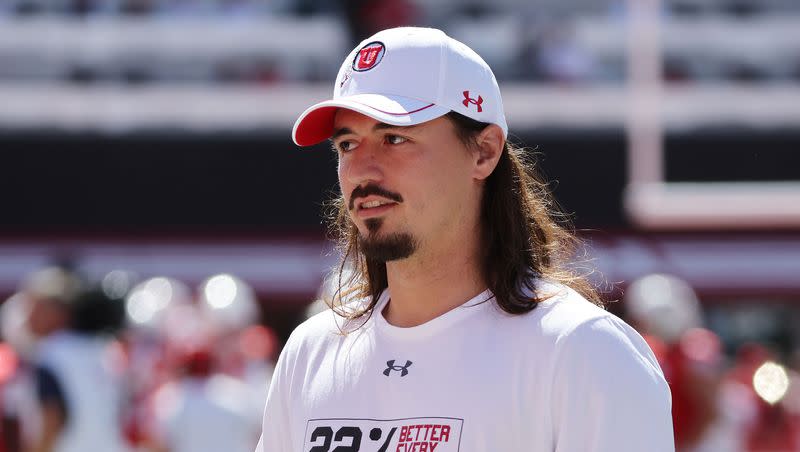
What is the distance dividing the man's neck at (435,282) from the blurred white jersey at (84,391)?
11.4 ft

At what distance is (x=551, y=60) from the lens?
11656mm

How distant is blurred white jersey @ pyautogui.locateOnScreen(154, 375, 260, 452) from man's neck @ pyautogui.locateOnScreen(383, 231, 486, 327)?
3.19m

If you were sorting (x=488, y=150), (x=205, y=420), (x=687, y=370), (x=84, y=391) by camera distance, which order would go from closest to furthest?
1. (x=488, y=150)
2. (x=687, y=370)
3. (x=205, y=420)
4. (x=84, y=391)

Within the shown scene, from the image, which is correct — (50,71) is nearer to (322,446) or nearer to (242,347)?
(242,347)

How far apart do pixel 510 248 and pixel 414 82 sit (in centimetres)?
30

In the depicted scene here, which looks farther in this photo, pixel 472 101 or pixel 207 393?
pixel 207 393

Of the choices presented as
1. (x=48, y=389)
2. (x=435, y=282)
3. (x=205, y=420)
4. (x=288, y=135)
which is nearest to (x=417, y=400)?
(x=435, y=282)

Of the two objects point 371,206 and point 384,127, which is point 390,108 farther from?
point 371,206

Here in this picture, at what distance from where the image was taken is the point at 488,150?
84.0 inches

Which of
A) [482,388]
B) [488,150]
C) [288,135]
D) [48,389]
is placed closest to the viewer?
[482,388]

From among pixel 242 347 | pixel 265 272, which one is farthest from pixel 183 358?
pixel 265 272

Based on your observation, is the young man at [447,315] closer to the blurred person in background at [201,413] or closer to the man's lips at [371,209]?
the man's lips at [371,209]

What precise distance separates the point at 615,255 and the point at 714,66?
1.80m

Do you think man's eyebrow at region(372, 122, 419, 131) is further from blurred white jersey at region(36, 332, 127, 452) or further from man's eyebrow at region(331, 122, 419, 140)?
blurred white jersey at region(36, 332, 127, 452)
